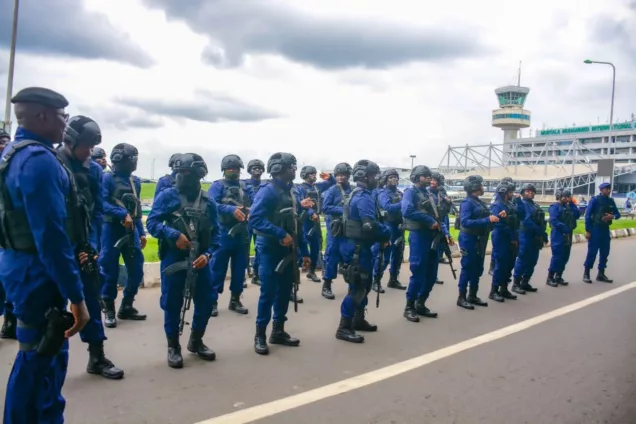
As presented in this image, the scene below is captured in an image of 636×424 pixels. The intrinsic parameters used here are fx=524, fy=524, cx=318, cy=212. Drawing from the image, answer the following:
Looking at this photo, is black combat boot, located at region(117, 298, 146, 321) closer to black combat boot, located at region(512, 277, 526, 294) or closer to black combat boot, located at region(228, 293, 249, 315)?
black combat boot, located at region(228, 293, 249, 315)

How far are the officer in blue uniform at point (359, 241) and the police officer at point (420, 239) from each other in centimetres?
94

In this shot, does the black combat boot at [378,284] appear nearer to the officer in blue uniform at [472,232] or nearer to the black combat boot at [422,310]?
the black combat boot at [422,310]

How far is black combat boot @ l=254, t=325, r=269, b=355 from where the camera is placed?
17.2 feet

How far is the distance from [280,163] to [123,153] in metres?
2.13

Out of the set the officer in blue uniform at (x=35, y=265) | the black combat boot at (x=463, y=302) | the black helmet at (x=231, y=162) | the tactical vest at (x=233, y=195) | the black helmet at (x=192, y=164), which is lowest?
the black combat boot at (x=463, y=302)

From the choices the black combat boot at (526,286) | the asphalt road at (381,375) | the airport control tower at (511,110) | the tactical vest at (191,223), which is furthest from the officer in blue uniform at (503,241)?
the airport control tower at (511,110)

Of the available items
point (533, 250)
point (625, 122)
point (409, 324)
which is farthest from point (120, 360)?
point (625, 122)

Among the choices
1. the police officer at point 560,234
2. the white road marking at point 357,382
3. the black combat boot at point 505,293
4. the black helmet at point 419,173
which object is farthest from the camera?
the police officer at point 560,234

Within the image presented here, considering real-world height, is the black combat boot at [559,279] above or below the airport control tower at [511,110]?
below

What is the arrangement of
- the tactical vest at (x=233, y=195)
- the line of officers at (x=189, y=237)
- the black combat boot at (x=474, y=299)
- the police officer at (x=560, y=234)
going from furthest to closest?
the police officer at (x=560, y=234)
the black combat boot at (x=474, y=299)
the tactical vest at (x=233, y=195)
the line of officers at (x=189, y=237)

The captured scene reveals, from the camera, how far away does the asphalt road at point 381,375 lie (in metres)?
3.92

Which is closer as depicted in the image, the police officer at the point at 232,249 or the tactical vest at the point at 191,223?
the tactical vest at the point at 191,223

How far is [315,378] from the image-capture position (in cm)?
463

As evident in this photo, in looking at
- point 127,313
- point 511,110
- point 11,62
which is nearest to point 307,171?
point 127,313
